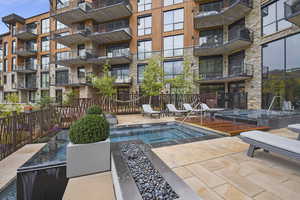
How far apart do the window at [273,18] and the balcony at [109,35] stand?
1237 centimetres

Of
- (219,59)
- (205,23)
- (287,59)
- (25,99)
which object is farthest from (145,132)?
(25,99)

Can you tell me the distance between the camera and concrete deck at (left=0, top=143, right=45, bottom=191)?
219 cm

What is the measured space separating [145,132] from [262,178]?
3.74 meters

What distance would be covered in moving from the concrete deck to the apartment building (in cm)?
1203

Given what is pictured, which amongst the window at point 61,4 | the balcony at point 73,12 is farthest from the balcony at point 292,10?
the window at point 61,4

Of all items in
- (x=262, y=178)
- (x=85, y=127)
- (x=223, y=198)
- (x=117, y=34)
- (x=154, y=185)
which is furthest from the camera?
(x=117, y=34)

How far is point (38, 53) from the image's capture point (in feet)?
67.5

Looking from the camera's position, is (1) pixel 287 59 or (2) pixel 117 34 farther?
(2) pixel 117 34

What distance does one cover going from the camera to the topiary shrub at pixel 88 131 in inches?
81.4

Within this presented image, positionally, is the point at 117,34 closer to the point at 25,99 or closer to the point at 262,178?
the point at 262,178

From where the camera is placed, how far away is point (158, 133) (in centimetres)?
515

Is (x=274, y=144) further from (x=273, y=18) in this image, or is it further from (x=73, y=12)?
(x=73, y=12)

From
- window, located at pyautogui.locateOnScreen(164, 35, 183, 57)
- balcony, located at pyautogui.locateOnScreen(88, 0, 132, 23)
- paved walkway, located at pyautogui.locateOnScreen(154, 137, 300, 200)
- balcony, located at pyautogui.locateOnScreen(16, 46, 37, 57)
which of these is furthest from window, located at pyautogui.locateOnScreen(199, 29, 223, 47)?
balcony, located at pyautogui.locateOnScreen(16, 46, 37, 57)

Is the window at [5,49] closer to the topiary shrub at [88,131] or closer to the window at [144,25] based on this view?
the window at [144,25]
